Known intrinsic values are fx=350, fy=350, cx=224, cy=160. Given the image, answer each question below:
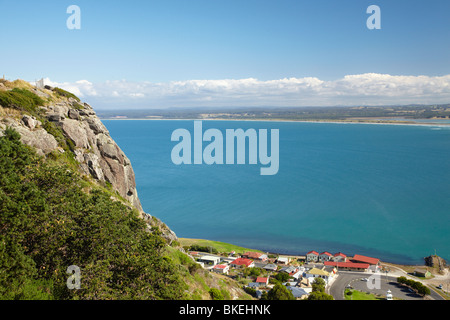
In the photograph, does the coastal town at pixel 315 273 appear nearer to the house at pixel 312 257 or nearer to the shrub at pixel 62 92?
the house at pixel 312 257

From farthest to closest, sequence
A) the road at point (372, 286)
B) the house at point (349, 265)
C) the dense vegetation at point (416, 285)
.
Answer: the house at point (349, 265) → the dense vegetation at point (416, 285) → the road at point (372, 286)

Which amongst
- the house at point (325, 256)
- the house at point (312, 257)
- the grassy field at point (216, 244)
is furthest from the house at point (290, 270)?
the grassy field at point (216, 244)

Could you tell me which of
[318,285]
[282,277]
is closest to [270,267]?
[282,277]

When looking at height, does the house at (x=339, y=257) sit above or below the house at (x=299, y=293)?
below

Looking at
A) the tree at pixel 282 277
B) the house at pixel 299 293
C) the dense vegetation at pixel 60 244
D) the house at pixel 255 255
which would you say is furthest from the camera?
the house at pixel 255 255

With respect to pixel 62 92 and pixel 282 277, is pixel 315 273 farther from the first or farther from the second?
pixel 62 92

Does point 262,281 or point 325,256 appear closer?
point 262,281

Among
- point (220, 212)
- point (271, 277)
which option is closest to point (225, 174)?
point (220, 212)
